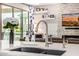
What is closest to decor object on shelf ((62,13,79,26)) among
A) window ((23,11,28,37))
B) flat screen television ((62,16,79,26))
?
flat screen television ((62,16,79,26))

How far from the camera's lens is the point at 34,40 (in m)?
1.99

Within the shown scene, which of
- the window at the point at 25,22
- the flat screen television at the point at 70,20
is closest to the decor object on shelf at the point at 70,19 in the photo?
the flat screen television at the point at 70,20

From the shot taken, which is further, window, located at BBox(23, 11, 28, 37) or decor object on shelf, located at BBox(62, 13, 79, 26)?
decor object on shelf, located at BBox(62, 13, 79, 26)

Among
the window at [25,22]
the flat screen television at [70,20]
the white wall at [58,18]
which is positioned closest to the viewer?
the window at [25,22]

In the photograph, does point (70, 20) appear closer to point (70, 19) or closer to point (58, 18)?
point (70, 19)

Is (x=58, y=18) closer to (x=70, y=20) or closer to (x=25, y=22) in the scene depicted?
(x=70, y=20)

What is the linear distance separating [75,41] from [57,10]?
2.18 ft

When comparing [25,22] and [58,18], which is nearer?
[25,22]

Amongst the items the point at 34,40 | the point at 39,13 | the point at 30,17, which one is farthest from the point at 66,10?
the point at 34,40

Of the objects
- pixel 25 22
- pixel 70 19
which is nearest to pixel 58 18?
pixel 70 19

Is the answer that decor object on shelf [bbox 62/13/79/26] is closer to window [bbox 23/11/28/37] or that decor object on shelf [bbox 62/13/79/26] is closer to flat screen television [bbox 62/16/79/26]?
flat screen television [bbox 62/16/79/26]

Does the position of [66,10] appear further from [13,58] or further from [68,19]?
[13,58]

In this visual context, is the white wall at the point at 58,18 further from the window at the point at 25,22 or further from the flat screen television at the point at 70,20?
the window at the point at 25,22

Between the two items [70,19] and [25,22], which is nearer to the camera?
[25,22]
